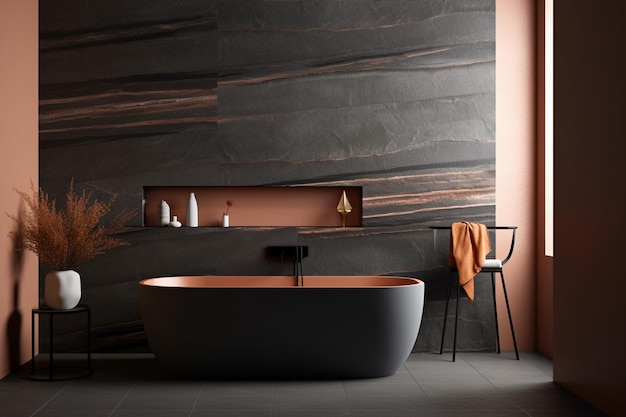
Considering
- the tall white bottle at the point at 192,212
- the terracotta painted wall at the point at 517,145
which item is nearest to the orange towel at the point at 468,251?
the terracotta painted wall at the point at 517,145

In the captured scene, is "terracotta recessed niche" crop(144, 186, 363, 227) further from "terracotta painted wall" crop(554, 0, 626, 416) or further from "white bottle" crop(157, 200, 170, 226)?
"terracotta painted wall" crop(554, 0, 626, 416)

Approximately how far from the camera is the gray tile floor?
4.24 meters

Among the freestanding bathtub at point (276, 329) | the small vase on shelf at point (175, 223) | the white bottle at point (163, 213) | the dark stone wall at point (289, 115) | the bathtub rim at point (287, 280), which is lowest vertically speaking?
the freestanding bathtub at point (276, 329)

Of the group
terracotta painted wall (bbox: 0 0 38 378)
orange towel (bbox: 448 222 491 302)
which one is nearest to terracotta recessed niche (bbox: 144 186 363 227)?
orange towel (bbox: 448 222 491 302)

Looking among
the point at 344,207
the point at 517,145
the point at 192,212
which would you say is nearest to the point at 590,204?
the point at 517,145

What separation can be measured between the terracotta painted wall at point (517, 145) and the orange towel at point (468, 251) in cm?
50

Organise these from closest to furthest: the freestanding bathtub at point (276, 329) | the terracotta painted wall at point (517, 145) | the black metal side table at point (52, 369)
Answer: the freestanding bathtub at point (276, 329) → the black metal side table at point (52, 369) → the terracotta painted wall at point (517, 145)

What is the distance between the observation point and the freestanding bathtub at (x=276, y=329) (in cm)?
496

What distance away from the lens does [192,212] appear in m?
6.10

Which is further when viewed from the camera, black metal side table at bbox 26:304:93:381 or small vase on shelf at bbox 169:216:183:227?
small vase on shelf at bbox 169:216:183:227

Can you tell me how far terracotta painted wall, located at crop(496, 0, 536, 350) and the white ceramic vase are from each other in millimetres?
3255

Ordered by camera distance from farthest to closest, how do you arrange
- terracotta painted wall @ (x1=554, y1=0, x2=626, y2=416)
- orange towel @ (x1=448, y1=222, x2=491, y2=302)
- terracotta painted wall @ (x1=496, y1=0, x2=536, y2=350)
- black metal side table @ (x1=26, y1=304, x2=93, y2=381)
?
terracotta painted wall @ (x1=496, y1=0, x2=536, y2=350) → orange towel @ (x1=448, y1=222, x2=491, y2=302) → black metal side table @ (x1=26, y1=304, x2=93, y2=381) → terracotta painted wall @ (x1=554, y1=0, x2=626, y2=416)

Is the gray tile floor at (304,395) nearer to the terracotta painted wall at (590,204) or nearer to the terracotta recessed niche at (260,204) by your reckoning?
the terracotta painted wall at (590,204)

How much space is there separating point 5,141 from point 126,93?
115cm
